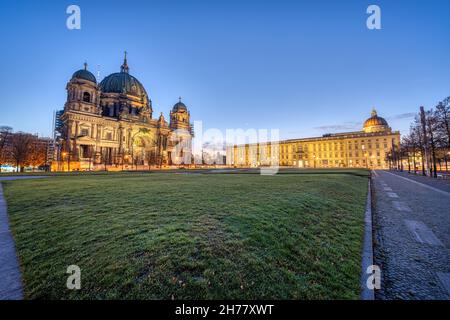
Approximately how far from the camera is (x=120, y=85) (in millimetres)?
76812

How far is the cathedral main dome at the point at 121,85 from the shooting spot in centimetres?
7619

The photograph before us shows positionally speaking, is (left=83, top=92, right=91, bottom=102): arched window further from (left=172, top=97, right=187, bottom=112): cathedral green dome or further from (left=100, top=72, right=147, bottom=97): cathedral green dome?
(left=172, top=97, right=187, bottom=112): cathedral green dome

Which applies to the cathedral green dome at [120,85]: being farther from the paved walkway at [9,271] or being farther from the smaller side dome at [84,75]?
the paved walkway at [9,271]

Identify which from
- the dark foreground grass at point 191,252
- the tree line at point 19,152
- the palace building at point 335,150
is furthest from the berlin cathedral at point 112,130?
the dark foreground grass at point 191,252

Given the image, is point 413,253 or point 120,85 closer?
point 413,253

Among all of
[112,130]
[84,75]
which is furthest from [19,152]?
[84,75]

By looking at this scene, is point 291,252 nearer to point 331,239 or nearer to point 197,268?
point 331,239

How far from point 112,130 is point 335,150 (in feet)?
356

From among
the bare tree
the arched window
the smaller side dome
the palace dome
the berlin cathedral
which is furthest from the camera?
the palace dome

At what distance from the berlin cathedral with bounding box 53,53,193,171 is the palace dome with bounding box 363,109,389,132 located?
3805 inches

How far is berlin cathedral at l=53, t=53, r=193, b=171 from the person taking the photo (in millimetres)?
57781

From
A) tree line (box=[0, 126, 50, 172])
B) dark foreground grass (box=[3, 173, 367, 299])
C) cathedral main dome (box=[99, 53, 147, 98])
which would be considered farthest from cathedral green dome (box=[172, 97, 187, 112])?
dark foreground grass (box=[3, 173, 367, 299])

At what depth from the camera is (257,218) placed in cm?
562

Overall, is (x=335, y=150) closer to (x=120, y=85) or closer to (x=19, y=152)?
(x=120, y=85)
